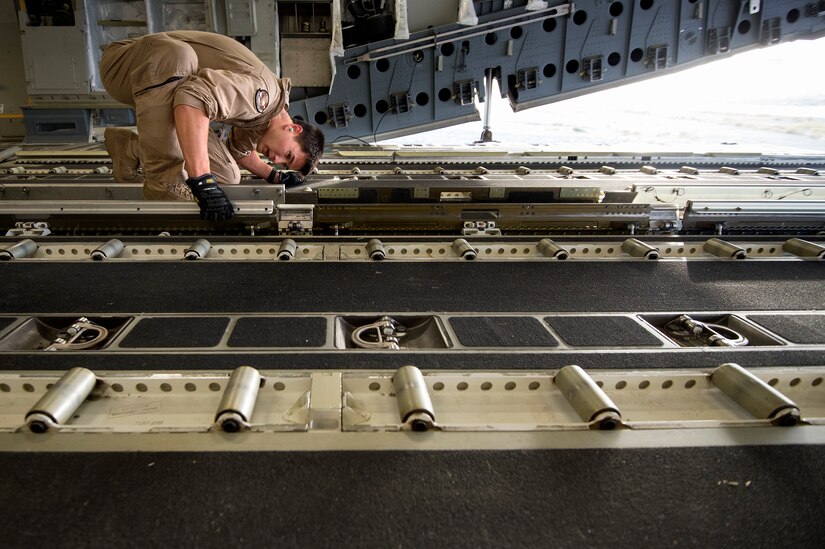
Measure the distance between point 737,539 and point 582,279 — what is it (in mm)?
1351

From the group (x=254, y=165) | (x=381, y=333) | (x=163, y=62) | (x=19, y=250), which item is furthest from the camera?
(x=254, y=165)

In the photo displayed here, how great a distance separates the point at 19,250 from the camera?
2.25 meters

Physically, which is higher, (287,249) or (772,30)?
(772,30)

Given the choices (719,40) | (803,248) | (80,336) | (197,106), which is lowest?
(80,336)

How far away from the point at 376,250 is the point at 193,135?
112 cm

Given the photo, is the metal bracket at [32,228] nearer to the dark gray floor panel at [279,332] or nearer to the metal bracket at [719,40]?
the dark gray floor panel at [279,332]

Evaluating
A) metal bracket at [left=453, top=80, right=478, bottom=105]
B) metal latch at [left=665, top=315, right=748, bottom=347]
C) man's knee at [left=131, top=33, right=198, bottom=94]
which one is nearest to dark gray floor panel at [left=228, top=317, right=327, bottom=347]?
metal latch at [left=665, top=315, right=748, bottom=347]

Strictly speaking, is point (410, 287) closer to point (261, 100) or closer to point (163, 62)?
point (261, 100)

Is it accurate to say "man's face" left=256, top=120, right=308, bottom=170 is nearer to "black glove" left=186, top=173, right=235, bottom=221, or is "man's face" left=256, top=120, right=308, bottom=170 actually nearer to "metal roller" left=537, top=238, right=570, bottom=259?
"black glove" left=186, top=173, right=235, bottom=221

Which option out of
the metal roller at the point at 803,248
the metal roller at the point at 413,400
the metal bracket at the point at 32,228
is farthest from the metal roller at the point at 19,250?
the metal roller at the point at 803,248

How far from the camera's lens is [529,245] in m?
2.51

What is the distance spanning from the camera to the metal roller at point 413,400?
117cm

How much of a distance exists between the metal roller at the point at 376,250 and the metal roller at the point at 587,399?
1.20 metres

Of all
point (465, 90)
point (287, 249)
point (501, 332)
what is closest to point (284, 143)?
point (287, 249)
